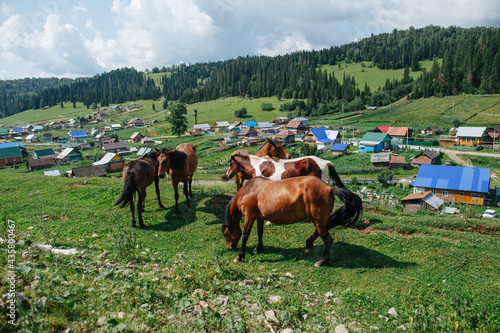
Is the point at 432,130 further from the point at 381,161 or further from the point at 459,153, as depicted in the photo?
the point at 381,161

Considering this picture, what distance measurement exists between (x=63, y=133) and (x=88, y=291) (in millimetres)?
146054

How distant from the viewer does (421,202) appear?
34.5m

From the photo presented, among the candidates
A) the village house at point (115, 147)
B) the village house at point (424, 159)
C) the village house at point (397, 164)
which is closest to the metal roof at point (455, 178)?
the village house at point (397, 164)

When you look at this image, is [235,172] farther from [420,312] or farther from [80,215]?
[420,312]

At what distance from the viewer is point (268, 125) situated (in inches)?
4331

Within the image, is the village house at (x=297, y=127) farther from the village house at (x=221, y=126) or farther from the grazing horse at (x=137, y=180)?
the grazing horse at (x=137, y=180)

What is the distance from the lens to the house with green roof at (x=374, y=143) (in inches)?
2709

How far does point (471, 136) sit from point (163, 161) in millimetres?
77165

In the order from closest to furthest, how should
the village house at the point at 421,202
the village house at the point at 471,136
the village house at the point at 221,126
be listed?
the village house at the point at 421,202, the village house at the point at 471,136, the village house at the point at 221,126

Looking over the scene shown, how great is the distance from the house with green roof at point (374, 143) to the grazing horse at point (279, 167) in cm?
6234

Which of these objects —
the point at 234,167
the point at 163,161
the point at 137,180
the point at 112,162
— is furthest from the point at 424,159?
the point at 112,162

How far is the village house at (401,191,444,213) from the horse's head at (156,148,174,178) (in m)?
30.8

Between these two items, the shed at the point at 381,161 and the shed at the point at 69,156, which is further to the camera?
the shed at the point at 69,156

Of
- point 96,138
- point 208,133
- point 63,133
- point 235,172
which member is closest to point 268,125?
point 208,133
